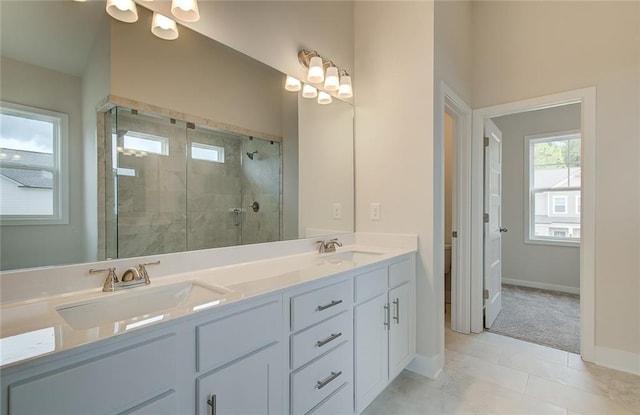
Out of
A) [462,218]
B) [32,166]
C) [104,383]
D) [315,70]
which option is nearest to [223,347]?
[104,383]

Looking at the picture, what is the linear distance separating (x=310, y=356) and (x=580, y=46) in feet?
9.99

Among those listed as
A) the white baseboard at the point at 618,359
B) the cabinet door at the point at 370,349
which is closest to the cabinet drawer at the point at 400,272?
the cabinet door at the point at 370,349

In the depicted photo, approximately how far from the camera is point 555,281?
4082 millimetres

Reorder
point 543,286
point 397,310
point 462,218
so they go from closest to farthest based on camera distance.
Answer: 1. point 397,310
2. point 462,218
3. point 543,286

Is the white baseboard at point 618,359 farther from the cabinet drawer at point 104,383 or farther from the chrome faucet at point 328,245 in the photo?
the cabinet drawer at point 104,383

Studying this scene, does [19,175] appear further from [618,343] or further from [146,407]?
[618,343]

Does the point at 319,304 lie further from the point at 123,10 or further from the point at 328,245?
the point at 123,10

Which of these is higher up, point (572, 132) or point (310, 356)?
point (572, 132)

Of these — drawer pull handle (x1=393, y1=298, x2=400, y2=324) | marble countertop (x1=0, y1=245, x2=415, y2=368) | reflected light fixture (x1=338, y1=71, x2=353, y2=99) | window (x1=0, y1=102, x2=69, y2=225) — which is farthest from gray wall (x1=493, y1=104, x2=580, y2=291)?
window (x1=0, y1=102, x2=69, y2=225)

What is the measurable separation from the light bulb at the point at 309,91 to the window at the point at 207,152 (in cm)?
78

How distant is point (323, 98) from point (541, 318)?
3.12m

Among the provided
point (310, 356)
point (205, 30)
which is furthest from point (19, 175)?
point (310, 356)

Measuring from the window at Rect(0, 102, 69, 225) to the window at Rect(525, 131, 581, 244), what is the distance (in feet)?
16.6

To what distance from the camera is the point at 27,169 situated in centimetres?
100
